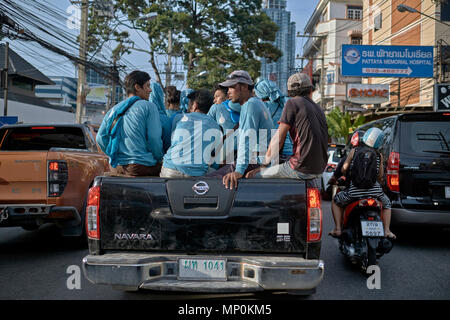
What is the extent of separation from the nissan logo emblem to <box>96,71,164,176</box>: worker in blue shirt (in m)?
1.00

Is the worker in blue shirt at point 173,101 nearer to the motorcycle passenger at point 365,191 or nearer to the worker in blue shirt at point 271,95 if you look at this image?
the worker in blue shirt at point 271,95

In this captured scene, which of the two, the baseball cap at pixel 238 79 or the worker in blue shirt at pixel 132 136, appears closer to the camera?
the worker in blue shirt at pixel 132 136

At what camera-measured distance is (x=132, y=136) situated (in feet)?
12.6

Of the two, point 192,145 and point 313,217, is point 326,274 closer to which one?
point 313,217

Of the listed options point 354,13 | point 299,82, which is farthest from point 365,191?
point 354,13

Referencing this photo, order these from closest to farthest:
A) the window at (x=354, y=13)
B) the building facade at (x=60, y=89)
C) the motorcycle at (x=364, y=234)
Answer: the motorcycle at (x=364, y=234) < the window at (x=354, y=13) < the building facade at (x=60, y=89)

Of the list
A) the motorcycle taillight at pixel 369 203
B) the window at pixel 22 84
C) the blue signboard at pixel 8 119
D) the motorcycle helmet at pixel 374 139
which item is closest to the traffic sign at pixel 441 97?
the motorcycle helmet at pixel 374 139

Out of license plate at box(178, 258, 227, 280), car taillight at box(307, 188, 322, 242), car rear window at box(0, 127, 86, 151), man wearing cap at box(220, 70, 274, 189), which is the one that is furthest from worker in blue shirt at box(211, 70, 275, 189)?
car rear window at box(0, 127, 86, 151)

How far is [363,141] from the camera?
16.3 feet

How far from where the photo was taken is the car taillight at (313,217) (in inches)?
118

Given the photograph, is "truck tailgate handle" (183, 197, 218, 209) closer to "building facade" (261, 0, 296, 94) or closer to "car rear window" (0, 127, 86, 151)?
"car rear window" (0, 127, 86, 151)
